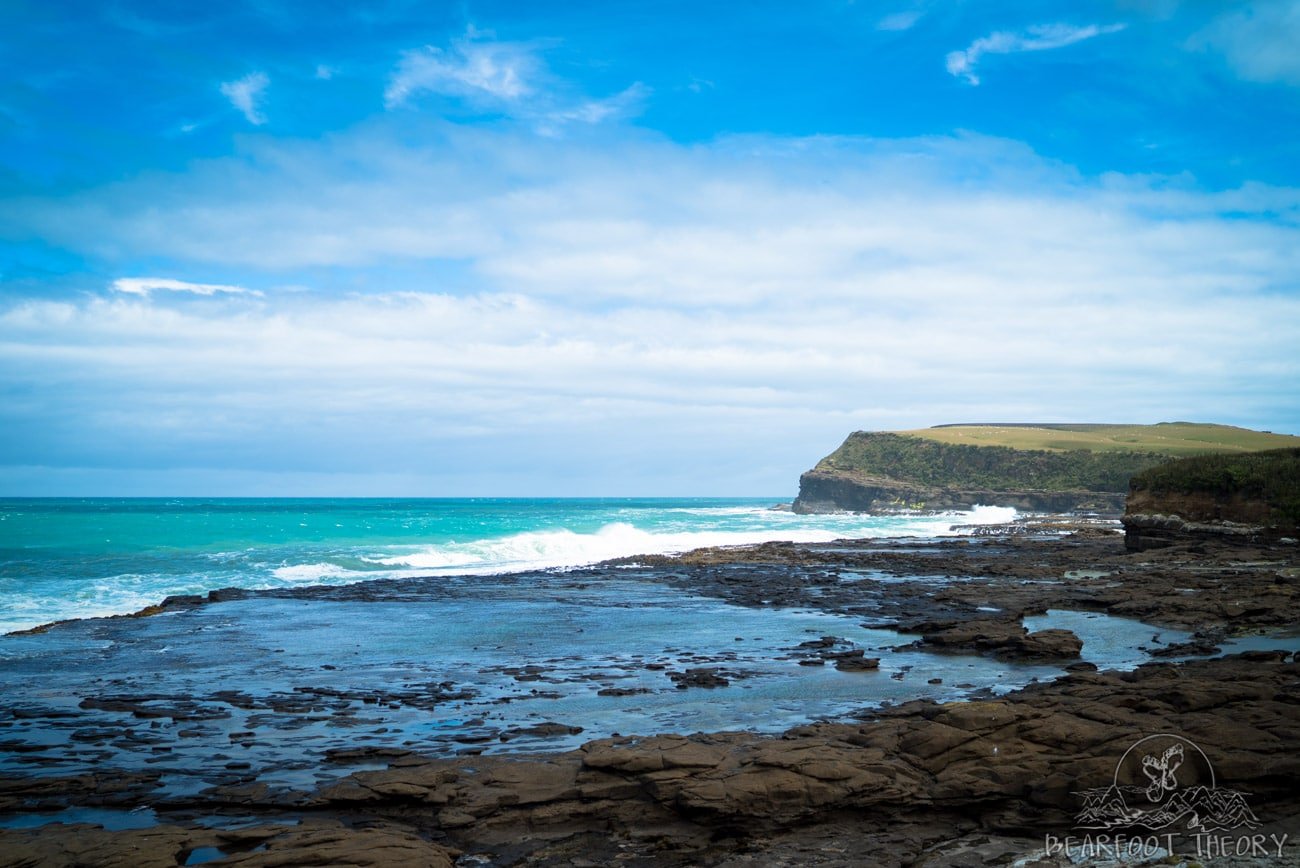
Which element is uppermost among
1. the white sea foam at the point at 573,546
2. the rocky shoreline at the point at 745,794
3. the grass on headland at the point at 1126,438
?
the grass on headland at the point at 1126,438

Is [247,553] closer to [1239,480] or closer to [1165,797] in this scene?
[1165,797]

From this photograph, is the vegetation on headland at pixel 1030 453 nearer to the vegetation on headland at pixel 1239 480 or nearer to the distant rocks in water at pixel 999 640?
the vegetation on headland at pixel 1239 480

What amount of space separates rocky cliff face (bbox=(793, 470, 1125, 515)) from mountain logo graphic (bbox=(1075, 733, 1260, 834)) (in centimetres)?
9673

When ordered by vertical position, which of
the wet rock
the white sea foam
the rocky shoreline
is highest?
the rocky shoreline

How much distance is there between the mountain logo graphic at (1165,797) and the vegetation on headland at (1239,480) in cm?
3222

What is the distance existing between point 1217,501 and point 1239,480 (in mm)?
1491

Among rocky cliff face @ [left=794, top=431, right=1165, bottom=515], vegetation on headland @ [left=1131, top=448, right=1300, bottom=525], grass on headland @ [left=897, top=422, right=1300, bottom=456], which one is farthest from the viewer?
grass on headland @ [left=897, top=422, right=1300, bottom=456]

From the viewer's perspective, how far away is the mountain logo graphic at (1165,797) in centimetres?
811

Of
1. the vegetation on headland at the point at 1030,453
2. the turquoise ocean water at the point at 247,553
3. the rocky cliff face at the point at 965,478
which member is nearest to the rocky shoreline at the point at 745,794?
the turquoise ocean water at the point at 247,553

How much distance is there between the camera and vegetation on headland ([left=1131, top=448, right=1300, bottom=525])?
34.5 metres

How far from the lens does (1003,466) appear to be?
121m

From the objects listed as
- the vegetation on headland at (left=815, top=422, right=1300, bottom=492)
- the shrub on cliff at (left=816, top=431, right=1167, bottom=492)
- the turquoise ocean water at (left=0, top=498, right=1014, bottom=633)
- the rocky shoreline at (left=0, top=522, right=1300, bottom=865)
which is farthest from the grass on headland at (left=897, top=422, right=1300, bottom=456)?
the rocky shoreline at (left=0, top=522, right=1300, bottom=865)

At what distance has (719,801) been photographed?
28.2ft

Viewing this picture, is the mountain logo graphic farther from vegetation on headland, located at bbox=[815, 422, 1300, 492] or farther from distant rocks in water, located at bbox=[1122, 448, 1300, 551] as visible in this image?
vegetation on headland, located at bbox=[815, 422, 1300, 492]
